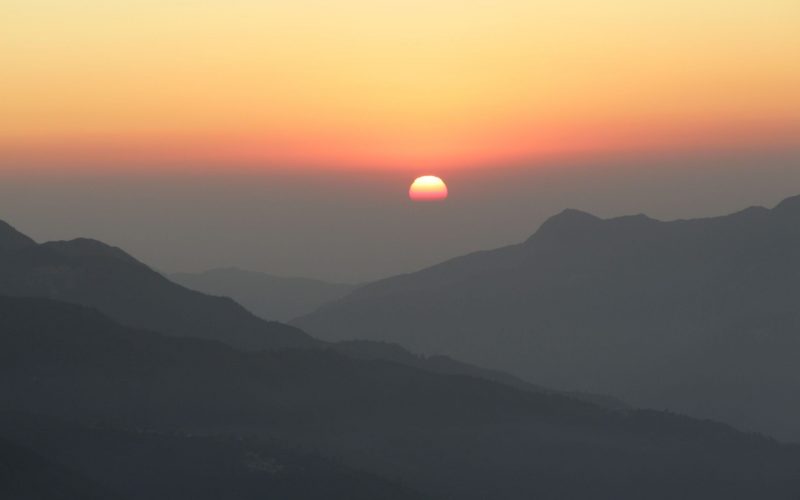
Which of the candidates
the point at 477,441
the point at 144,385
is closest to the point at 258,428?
the point at 144,385

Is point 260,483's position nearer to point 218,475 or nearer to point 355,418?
point 218,475

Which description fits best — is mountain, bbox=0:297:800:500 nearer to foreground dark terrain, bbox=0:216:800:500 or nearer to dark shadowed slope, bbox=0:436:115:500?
foreground dark terrain, bbox=0:216:800:500

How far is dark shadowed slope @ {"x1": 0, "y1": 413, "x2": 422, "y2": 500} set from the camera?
111812mm

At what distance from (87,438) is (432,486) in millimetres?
40824

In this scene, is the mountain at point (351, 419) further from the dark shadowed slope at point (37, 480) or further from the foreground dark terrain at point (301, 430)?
the dark shadowed slope at point (37, 480)

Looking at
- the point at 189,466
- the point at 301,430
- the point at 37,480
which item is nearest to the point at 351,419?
the point at 301,430

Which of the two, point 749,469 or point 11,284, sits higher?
point 11,284

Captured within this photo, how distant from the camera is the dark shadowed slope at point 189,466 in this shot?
111812 mm

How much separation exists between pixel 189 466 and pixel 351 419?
49431 mm

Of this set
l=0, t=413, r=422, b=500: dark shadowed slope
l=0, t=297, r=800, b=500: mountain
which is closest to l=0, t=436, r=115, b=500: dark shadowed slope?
l=0, t=413, r=422, b=500: dark shadowed slope

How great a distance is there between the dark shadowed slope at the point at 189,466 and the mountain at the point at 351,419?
52 cm

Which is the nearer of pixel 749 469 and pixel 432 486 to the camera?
pixel 432 486

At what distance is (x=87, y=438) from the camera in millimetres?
118000

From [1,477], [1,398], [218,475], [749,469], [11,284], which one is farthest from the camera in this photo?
[11,284]
